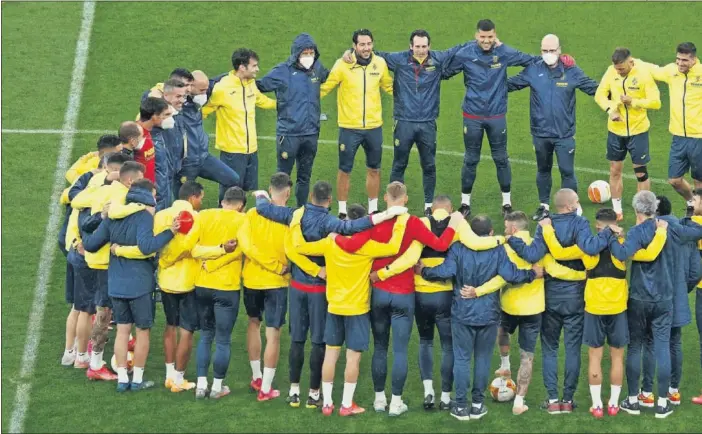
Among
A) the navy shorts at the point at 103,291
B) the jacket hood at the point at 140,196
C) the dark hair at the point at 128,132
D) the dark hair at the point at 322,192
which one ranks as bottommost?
the navy shorts at the point at 103,291

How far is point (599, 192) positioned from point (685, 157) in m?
1.34

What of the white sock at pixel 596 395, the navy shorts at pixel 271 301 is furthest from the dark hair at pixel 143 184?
the white sock at pixel 596 395

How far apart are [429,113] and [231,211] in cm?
496

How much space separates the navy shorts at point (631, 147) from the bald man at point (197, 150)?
5071 mm

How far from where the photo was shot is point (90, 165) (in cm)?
1848

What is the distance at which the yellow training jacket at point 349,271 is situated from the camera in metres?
15.9

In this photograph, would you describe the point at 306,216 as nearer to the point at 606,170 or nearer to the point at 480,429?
the point at 480,429

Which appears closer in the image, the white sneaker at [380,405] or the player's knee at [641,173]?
the white sneaker at [380,405]

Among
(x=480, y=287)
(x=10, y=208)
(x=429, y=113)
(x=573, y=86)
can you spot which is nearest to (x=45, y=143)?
(x=10, y=208)

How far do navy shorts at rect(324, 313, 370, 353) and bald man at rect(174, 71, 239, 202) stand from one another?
4704 mm

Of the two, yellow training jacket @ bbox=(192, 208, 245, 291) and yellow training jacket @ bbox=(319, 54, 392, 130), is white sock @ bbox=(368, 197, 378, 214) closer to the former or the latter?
yellow training jacket @ bbox=(319, 54, 392, 130)

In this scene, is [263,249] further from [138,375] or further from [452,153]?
[452,153]

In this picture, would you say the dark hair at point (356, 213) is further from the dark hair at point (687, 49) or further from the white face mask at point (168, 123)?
the dark hair at point (687, 49)

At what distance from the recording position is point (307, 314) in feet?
53.9
